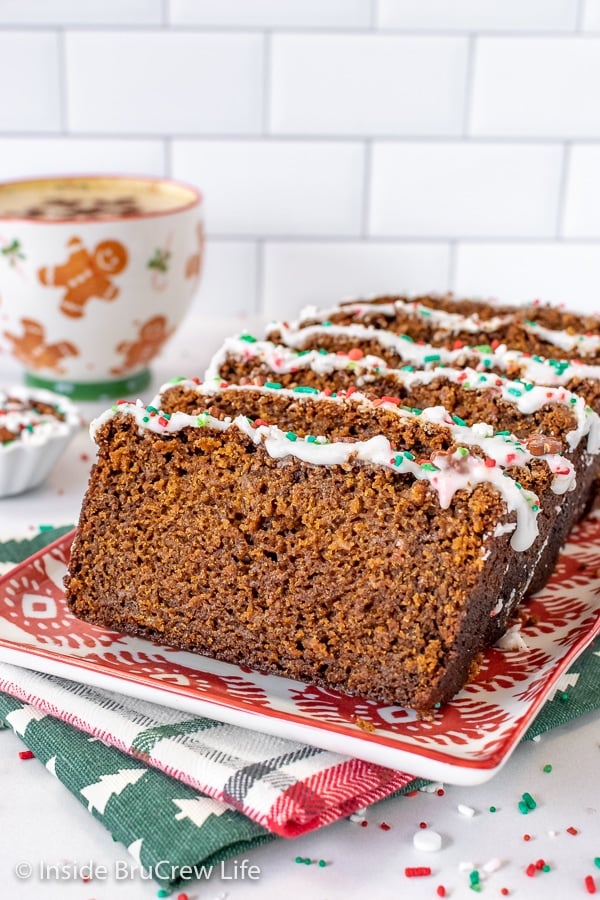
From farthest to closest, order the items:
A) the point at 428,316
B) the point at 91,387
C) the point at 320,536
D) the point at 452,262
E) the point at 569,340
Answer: the point at 452,262 < the point at 91,387 < the point at 428,316 < the point at 569,340 < the point at 320,536

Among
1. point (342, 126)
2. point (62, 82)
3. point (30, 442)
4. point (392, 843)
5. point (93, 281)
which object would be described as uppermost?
point (62, 82)

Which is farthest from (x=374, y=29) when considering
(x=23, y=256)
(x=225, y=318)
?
(x=23, y=256)

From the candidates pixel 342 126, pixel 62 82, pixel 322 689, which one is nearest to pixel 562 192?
pixel 342 126

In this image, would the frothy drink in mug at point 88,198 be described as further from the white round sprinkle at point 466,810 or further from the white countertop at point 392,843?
the white round sprinkle at point 466,810

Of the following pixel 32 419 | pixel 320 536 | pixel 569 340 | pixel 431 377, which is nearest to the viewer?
pixel 320 536

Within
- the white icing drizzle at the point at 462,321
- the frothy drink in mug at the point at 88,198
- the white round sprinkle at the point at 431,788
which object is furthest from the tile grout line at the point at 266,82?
the white round sprinkle at the point at 431,788

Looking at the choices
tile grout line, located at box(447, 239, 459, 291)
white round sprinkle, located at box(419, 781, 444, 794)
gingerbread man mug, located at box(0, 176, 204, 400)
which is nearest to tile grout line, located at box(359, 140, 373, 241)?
tile grout line, located at box(447, 239, 459, 291)

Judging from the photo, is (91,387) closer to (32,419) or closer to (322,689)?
(32,419)
